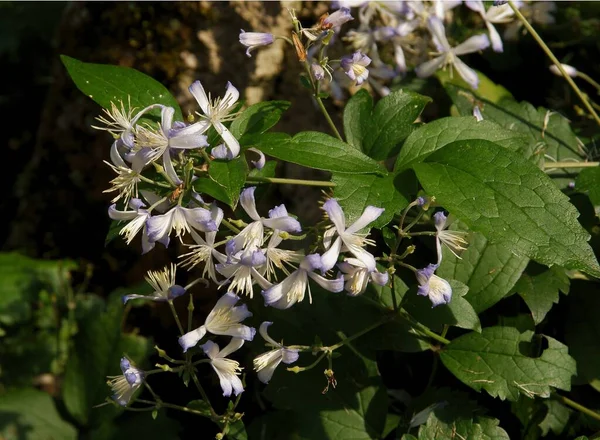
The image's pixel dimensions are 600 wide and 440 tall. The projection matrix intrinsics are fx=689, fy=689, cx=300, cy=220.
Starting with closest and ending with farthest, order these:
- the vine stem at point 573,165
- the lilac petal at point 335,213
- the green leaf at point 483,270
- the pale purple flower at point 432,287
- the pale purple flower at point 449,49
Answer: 1. the lilac petal at point 335,213
2. the pale purple flower at point 432,287
3. the green leaf at point 483,270
4. the vine stem at point 573,165
5. the pale purple flower at point 449,49

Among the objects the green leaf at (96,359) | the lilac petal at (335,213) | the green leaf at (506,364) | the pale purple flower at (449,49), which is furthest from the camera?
the green leaf at (96,359)

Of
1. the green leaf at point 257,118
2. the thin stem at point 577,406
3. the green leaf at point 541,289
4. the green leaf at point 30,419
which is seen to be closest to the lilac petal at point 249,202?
the green leaf at point 257,118

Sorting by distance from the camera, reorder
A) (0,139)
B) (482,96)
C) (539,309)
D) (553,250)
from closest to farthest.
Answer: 1. (553,250)
2. (539,309)
3. (482,96)
4. (0,139)

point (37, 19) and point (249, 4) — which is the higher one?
point (249, 4)

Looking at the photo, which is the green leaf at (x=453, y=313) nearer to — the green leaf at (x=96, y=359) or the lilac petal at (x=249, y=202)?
the lilac petal at (x=249, y=202)

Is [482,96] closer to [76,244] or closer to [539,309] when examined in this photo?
[539,309]

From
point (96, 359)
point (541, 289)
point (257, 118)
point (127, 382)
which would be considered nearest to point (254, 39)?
point (257, 118)

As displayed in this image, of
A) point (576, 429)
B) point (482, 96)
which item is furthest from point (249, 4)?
point (576, 429)
